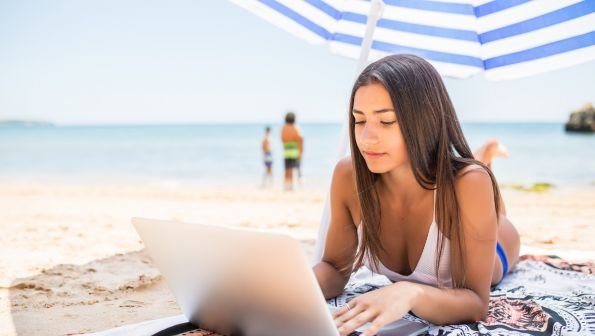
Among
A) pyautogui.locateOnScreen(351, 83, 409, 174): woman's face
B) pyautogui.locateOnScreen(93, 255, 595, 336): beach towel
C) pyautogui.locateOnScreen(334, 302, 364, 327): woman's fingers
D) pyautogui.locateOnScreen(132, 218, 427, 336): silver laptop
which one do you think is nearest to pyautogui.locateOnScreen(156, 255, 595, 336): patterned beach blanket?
pyautogui.locateOnScreen(93, 255, 595, 336): beach towel

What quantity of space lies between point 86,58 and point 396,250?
4683 cm

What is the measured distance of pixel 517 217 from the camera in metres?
7.47

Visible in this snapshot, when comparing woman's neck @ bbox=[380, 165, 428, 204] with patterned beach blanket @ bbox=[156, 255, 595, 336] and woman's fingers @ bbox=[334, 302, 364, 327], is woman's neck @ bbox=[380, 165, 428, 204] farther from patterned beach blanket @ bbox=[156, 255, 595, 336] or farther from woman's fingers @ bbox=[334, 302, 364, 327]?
woman's fingers @ bbox=[334, 302, 364, 327]

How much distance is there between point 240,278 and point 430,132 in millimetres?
879

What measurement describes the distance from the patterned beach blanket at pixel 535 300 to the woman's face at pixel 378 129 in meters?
0.58

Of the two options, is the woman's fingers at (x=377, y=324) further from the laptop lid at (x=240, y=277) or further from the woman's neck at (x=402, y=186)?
the woman's neck at (x=402, y=186)

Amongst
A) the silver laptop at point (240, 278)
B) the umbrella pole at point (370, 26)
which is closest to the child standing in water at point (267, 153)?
the umbrella pole at point (370, 26)

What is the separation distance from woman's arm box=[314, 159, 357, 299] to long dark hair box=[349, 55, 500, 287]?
0.68 ft

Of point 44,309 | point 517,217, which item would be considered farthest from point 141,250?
point 517,217

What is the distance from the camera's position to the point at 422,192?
2180 mm

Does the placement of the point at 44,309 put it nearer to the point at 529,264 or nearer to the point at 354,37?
the point at 354,37

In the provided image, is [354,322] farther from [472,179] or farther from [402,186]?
[402,186]

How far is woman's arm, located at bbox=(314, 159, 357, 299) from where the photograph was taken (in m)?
2.25

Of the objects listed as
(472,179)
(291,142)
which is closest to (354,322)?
(472,179)
